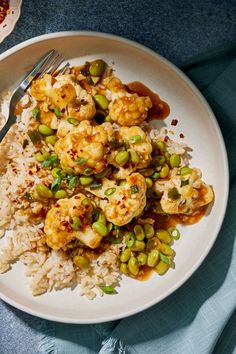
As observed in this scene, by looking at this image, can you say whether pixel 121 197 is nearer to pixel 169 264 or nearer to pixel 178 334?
pixel 169 264

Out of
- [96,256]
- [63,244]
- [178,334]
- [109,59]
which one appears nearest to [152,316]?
[178,334]

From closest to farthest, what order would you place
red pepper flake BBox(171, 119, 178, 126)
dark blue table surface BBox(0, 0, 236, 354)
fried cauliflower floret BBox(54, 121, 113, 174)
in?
fried cauliflower floret BBox(54, 121, 113, 174) → dark blue table surface BBox(0, 0, 236, 354) → red pepper flake BBox(171, 119, 178, 126)

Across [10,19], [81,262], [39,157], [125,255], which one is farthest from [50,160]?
[10,19]

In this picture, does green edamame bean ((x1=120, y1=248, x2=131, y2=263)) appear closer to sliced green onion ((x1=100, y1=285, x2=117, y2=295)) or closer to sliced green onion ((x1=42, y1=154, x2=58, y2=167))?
sliced green onion ((x1=100, y1=285, x2=117, y2=295))

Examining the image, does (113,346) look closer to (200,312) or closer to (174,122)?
(200,312)

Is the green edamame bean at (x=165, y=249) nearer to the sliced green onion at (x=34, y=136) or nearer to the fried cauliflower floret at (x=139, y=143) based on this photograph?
the fried cauliflower floret at (x=139, y=143)

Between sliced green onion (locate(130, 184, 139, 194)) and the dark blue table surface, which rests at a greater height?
the dark blue table surface

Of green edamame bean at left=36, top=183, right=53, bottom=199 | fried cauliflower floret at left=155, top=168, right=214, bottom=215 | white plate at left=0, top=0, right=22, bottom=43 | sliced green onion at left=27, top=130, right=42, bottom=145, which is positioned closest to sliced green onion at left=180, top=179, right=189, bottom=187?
fried cauliflower floret at left=155, top=168, right=214, bottom=215
